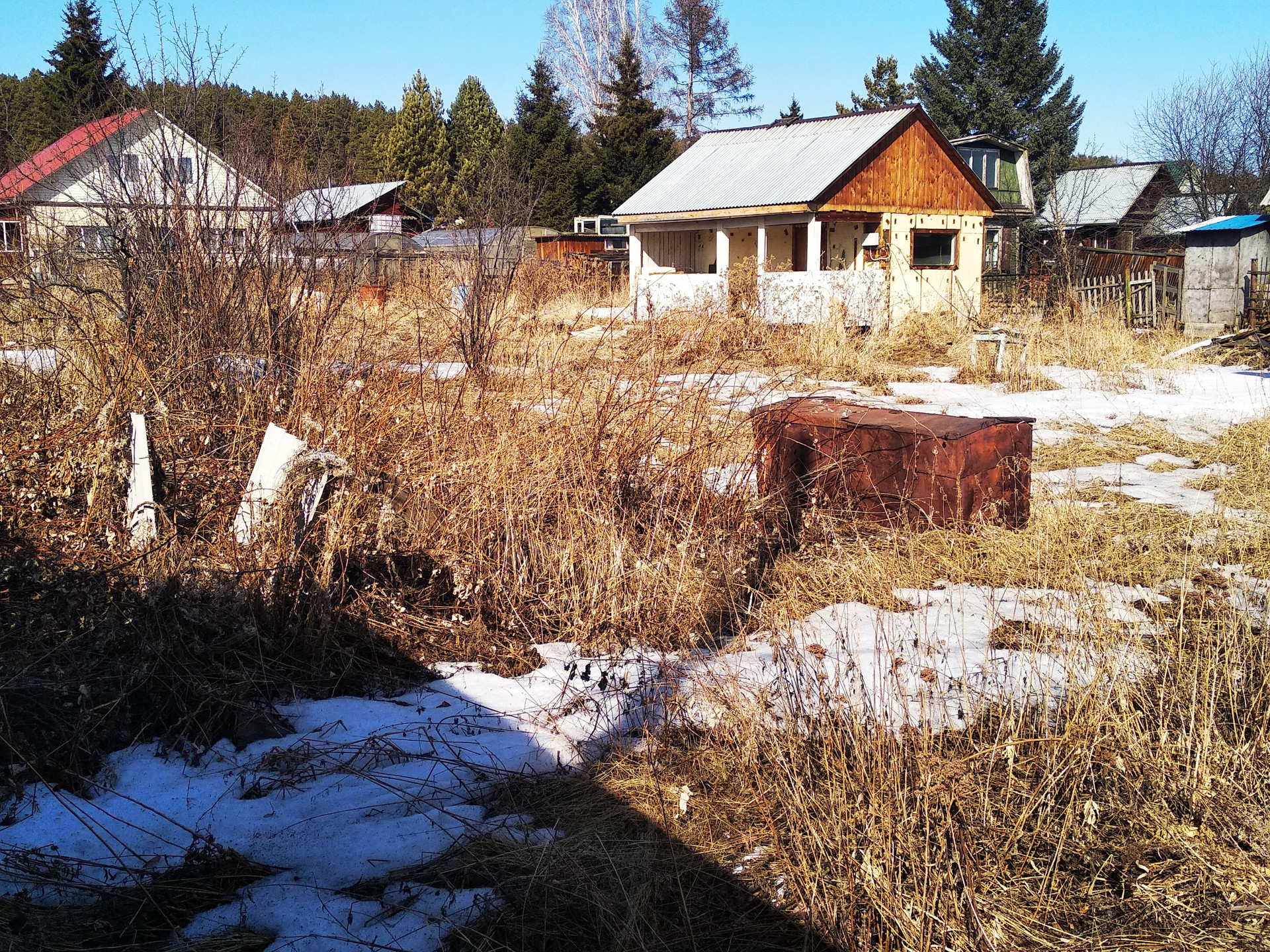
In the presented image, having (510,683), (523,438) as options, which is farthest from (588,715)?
(523,438)

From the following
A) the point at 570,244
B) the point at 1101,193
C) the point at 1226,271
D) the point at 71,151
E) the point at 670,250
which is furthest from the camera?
the point at 1101,193

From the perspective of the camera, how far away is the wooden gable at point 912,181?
65.8 ft

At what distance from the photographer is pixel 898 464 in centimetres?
530

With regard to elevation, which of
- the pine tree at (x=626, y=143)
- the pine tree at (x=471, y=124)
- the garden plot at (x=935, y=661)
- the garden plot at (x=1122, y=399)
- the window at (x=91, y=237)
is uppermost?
the pine tree at (x=471, y=124)

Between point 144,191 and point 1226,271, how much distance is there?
16643 millimetres

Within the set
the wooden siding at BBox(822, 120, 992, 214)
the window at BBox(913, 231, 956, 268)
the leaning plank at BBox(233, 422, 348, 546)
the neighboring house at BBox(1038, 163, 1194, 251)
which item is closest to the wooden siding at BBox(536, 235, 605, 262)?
the window at BBox(913, 231, 956, 268)

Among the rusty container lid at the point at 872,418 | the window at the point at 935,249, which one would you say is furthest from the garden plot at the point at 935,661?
the window at the point at 935,249

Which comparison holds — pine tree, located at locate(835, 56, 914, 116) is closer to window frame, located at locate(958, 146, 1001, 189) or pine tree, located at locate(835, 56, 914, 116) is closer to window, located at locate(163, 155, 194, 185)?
window frame, located at locate(958, 146, 1001, 189)

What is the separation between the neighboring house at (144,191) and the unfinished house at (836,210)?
36.4ft

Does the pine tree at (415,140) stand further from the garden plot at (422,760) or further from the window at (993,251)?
the garden plot at (422,760)

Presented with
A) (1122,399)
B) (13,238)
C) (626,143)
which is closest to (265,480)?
(13,238)

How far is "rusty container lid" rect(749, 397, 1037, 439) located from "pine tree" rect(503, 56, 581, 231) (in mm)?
33755

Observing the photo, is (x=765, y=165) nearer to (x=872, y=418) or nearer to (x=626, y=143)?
(x=872, y=418)

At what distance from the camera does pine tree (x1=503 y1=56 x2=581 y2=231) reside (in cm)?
3825
